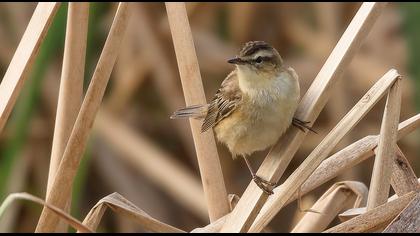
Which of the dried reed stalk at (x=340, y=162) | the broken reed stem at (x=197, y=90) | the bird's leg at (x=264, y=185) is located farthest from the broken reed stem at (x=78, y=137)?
the bird's leg at (x=264, y=185)

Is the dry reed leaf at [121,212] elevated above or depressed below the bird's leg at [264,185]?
below

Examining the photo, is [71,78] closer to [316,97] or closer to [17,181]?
[316,97]

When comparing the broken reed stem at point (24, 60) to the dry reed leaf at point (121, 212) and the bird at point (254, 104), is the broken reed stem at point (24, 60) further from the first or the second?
the bird at point (254, 104)

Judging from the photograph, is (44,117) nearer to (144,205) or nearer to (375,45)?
(144,205)

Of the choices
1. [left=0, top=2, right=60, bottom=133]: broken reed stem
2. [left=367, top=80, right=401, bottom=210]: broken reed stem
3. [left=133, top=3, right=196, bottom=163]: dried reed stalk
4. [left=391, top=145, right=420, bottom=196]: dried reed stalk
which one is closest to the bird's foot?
[left=367, top=80, right=401, bottom=210]: broken reed stem

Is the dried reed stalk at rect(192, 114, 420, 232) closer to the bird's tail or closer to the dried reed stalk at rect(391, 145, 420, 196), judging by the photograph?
the dried reed stalk at rect(391, 145, 420, 196)

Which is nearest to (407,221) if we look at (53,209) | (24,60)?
(53,209)
